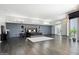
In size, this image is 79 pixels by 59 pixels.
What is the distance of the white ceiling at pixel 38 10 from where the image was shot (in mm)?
2053

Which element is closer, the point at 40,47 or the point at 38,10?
the point at 38,10

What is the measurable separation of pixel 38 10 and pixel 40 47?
95 centimetres

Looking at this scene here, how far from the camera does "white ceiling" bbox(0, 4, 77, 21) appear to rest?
205cm

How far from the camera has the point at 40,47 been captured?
90.2 inches

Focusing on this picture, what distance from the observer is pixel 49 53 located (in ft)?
7.06

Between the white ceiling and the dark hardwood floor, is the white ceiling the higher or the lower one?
the higher one


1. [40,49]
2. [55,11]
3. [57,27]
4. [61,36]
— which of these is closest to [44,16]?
[55,11]

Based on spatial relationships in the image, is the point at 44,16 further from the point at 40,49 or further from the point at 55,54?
the point at 55,54

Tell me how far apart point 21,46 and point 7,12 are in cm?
90

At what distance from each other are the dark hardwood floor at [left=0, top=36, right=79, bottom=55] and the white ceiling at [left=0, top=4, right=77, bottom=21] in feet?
1.99

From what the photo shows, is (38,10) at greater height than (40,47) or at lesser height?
greater

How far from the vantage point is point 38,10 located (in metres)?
2.17

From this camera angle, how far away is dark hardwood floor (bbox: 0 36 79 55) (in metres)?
2.13
